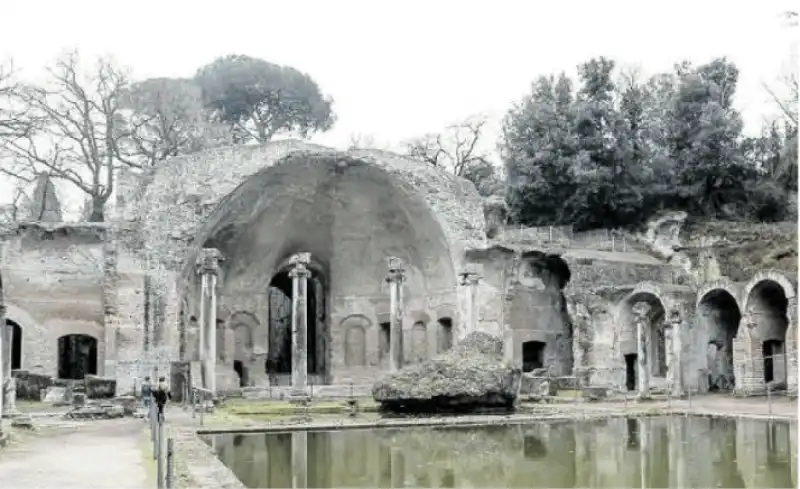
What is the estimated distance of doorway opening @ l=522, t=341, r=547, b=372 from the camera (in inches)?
1590

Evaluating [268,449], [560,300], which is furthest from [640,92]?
[268,449]

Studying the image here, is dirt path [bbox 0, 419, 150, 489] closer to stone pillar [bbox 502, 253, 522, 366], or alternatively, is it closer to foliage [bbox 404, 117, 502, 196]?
stone pillar [bbox 502, 253, 522, 366]

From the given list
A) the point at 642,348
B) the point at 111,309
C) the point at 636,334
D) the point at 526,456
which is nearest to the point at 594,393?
the point at 642,348

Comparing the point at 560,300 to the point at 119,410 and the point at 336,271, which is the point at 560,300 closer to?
the point at 336,271

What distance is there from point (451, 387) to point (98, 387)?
11748 millimetres

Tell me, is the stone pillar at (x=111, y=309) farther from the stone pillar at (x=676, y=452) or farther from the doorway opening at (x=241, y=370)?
the stone pillar at (x=676, y=452)

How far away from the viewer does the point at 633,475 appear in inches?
531

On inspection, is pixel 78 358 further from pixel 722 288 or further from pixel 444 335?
pixel 722 288

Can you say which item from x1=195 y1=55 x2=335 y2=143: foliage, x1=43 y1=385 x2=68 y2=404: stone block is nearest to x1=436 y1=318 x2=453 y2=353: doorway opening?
x1=43 y1=385 x2=68 y2=404: stone block

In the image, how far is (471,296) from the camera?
118ft

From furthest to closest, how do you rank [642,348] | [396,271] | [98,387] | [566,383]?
1. [396,271]
2. [566,383]
3. [642,348]
4. [98,387]

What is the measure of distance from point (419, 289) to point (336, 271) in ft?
12.3

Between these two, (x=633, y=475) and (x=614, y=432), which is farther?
(x=614, y=432)

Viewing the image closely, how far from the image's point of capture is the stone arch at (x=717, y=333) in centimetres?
3638
